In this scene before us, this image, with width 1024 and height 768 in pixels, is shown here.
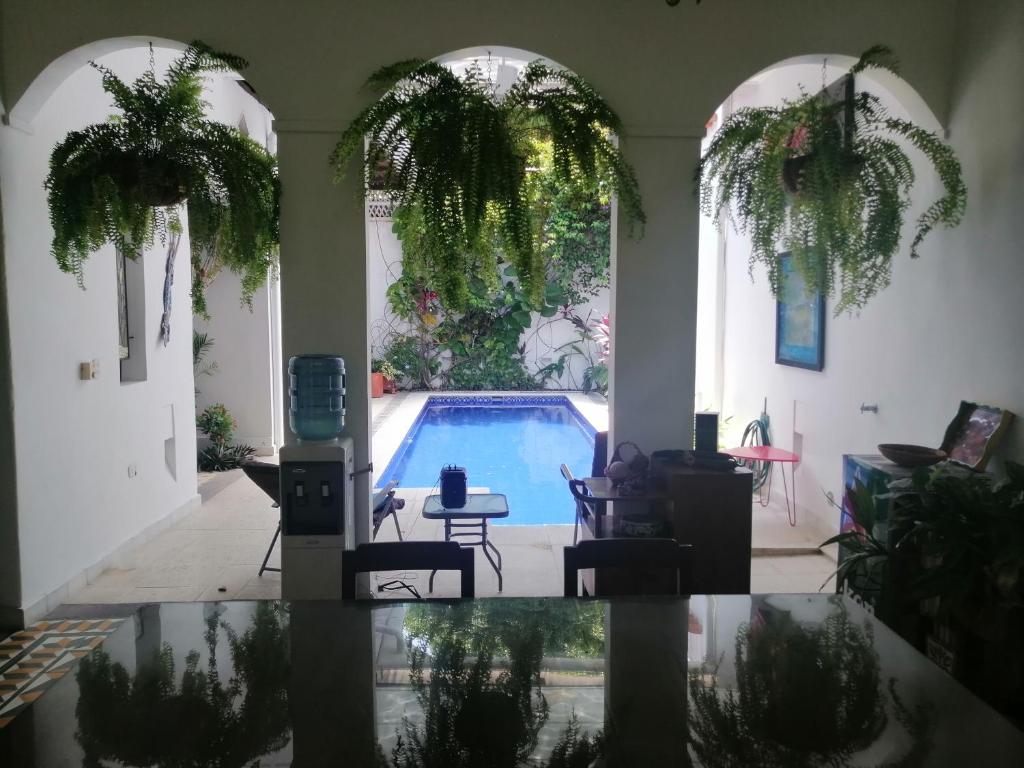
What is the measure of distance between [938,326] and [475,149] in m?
2.37

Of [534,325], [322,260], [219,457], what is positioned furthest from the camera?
[534,325]

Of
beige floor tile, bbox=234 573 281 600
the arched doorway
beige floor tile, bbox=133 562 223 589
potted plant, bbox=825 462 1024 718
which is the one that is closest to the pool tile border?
the arched doorway

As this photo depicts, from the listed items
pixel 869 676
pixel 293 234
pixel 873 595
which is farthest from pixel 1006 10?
pixel 293 234

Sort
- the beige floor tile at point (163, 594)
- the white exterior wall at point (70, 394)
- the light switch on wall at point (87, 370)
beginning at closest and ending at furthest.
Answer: the white exterior wall at point (70, 394) < the beige floor tile at point (163, 594) < the light switch on wall at point (87, 370)

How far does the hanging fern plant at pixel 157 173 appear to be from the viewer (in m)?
2.90

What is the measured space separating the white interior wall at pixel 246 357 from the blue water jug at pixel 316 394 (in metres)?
4.65

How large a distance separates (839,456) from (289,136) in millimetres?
3686

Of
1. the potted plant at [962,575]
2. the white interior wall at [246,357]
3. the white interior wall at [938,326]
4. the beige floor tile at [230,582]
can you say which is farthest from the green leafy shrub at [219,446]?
the potted plant at [962,575]

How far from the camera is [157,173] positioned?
2891mm

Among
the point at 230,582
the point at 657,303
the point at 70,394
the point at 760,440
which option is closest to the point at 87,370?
the point at 70,394

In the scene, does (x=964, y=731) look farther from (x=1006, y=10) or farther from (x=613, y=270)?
(x=1006, y=10)

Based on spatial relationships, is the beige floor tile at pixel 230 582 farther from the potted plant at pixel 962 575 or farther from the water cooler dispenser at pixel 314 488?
the potted plant at pixel 962 575

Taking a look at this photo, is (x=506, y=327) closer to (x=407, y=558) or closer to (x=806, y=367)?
(x=806, y=367)

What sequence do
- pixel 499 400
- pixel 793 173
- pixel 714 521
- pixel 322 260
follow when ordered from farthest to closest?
pixel 499 400 < pixel 322 260 < pixel 714 521 < pixel 793 173
